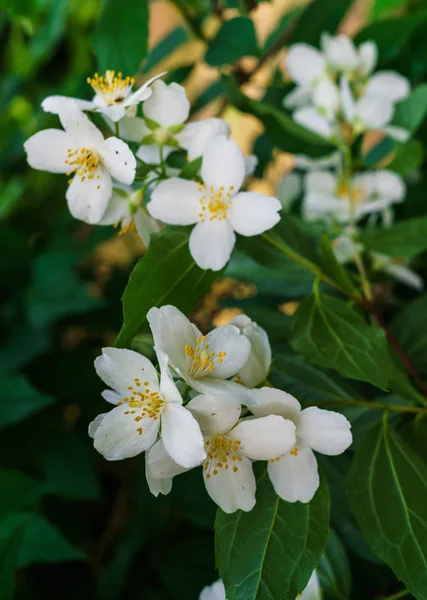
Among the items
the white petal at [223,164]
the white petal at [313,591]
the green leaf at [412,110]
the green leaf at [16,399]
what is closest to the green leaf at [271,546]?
the white petal at [313,591]

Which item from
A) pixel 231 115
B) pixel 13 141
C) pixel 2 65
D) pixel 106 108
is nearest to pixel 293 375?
pixel 106 108

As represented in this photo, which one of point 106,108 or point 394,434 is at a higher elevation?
point 106,108

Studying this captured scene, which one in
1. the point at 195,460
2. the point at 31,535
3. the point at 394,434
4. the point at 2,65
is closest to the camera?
the point at 195,460

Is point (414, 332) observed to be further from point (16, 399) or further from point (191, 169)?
point (16, 399)

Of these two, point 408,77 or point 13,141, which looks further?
point 13,141

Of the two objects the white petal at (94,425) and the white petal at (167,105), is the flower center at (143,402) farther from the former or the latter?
the white petal at (167,105)

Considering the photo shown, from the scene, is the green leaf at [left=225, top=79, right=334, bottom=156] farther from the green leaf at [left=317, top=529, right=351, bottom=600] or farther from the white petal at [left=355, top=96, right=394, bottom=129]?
the green leaf at [left=317, top=529, right=351, bottom=600]

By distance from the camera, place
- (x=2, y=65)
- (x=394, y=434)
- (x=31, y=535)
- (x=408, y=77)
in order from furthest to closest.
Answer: (x=2, y=65) < (x=408, y=77) < (x=31, y=535) < (x=394, y=434)

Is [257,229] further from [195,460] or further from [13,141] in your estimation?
[13,141]

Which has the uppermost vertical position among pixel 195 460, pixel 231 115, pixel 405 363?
pixel 195 460
